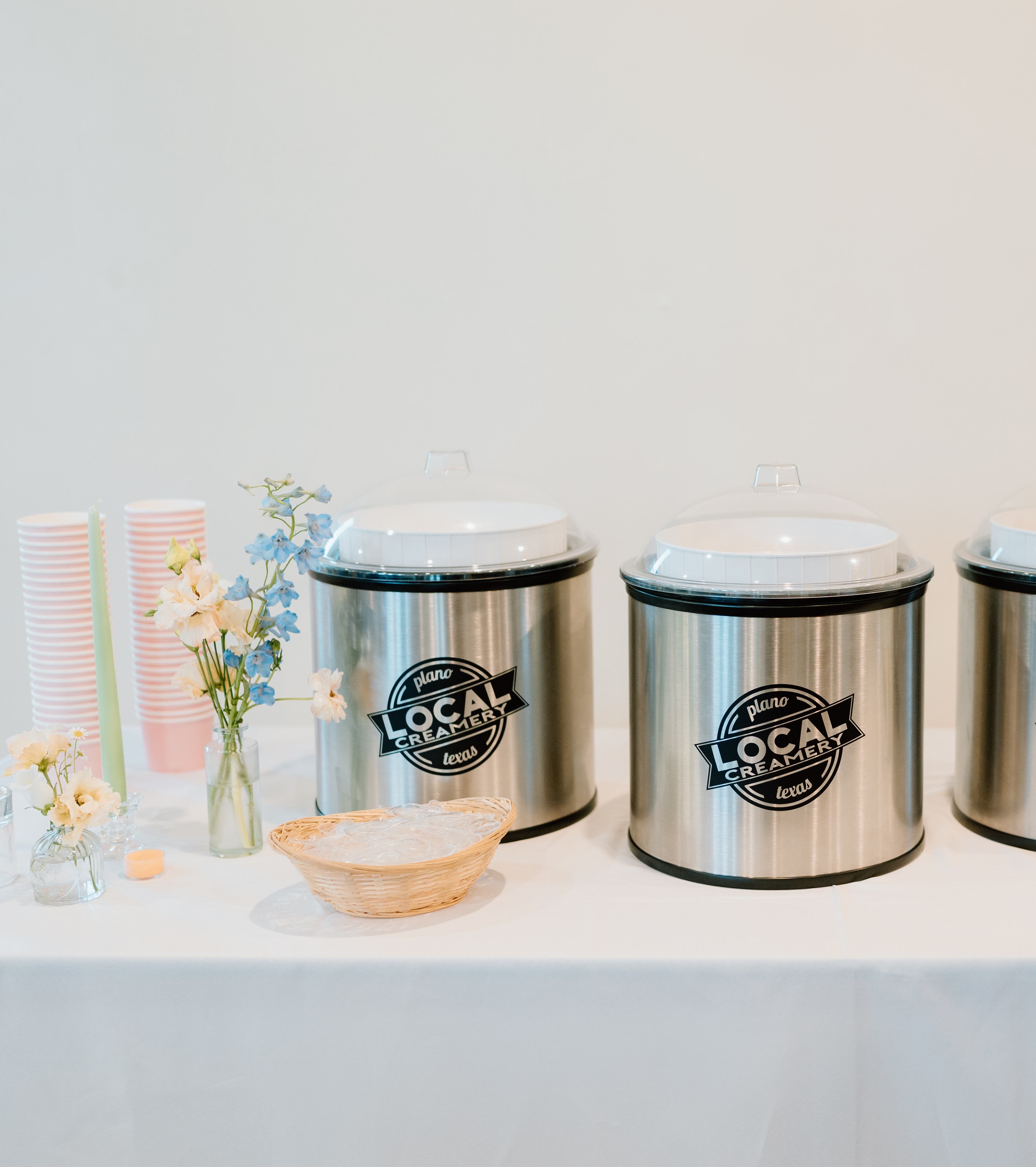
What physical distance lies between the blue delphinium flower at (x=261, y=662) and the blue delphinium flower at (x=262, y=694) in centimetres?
1

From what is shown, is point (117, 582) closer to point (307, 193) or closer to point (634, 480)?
point (307, 193)

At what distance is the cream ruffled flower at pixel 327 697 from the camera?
1.05 meters

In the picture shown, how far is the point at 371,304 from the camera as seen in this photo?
1696 mm

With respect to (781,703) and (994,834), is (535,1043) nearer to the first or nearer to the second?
(781,703)

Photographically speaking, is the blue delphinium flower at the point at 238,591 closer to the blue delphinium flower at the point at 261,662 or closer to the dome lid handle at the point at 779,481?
the blue delphinium flower at the point at 261,662

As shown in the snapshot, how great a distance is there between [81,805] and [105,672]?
0.22 metres

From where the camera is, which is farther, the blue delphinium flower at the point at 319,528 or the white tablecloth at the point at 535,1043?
the blue delphinium flower at the point at 319,528

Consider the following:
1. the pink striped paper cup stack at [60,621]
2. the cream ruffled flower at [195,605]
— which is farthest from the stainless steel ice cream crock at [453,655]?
the pink striped paper cup stack at [60,621]

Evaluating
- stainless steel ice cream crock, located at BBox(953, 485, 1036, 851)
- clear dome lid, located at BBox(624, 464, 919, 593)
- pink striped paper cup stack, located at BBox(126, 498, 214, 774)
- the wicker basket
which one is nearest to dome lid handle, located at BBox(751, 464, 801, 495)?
clear dome lid, located at BBox(624, 464, 919, 593)

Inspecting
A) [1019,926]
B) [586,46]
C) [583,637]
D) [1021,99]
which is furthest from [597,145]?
[1019,926]

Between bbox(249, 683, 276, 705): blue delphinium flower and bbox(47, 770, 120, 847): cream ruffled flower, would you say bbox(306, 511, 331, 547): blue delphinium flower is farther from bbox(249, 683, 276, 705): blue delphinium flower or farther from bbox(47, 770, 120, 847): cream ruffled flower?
bbox(47, 770, 120, 847): cream ruffled flower

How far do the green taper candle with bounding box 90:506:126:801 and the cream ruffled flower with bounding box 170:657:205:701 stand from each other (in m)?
0.10

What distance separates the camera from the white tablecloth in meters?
0.86

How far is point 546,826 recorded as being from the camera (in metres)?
1.15
